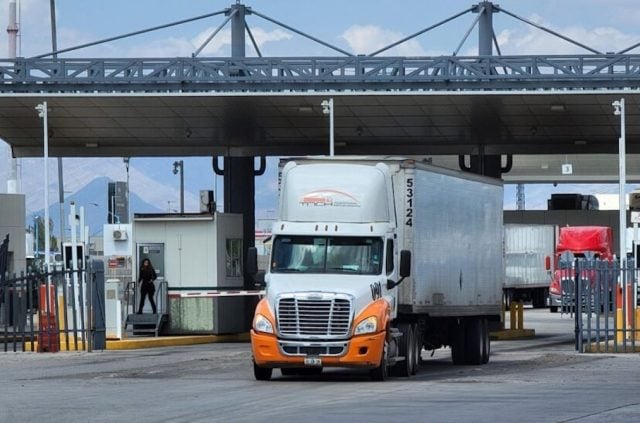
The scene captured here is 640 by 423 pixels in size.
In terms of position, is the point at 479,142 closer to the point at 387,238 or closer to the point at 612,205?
the point at 387,238

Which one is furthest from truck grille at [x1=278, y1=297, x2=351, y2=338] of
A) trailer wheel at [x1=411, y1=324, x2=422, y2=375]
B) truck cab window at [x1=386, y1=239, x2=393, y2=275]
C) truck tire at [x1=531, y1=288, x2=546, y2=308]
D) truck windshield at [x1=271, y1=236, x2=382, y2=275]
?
truck tire at [x1=531, y1=288, x2=546, y2=308]

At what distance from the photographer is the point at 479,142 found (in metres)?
46.0

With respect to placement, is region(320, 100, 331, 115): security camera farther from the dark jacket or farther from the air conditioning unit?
the air conditioning unit

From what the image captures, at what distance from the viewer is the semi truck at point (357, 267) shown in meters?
26.0

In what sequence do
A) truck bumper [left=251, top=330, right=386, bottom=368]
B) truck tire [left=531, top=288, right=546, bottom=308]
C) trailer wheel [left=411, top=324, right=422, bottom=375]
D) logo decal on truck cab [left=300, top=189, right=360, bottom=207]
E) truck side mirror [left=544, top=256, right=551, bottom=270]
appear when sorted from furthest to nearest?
truck tire [left=531, top=288, right=546, bottom=308] < truck side mirror [left=544, top=256, right=551, bottom=270] < trailer wheel [left=411, top=324, right=422, bottom=375] < logo decal on truck cab [left=300, top=189, right=360, bottom=207] < truck bumper [left=251, top=330, right=386, bottom=368]

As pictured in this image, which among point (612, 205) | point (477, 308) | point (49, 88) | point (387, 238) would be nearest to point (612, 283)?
point (477, 308)

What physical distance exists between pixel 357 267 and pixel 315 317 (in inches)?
53.2

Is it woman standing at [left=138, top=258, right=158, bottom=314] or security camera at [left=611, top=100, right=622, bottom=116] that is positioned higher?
security camera at [left=611, top=100, right=622, bottom=116]

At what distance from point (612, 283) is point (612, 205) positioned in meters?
79.6

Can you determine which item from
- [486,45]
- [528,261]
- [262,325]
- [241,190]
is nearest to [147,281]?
[241,190]

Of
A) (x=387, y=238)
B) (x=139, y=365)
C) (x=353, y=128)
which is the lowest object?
(x=139, y=365)

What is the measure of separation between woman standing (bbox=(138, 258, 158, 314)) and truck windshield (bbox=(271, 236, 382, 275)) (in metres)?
16.0

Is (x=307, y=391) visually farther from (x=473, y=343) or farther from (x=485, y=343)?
(x=485, y=343)

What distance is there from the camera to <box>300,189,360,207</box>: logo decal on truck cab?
2728 centimetres
